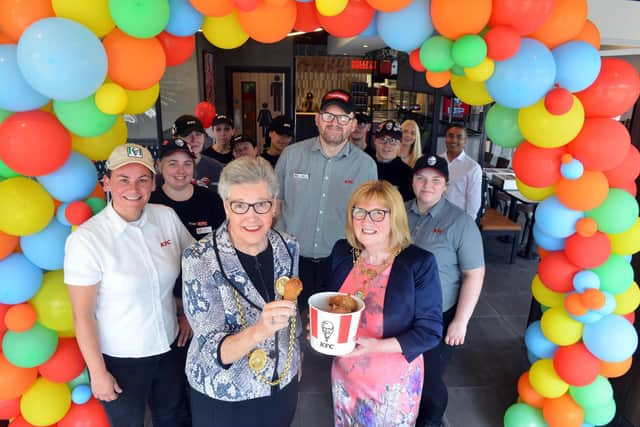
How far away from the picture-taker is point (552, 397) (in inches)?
99.3

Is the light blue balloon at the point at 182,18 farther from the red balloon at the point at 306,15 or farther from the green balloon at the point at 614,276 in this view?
the green balloon at the point at 614,276

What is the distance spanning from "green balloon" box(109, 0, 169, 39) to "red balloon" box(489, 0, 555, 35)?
1374 mm

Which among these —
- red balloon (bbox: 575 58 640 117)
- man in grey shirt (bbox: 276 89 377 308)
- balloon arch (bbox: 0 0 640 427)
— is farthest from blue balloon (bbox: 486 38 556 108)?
man in grey shirt (bbox: 276 89 377 308)

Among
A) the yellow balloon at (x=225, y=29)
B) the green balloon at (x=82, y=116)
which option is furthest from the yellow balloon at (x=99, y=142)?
the yellow balloon at (x=225, y=29)

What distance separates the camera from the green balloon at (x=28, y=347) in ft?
7.07

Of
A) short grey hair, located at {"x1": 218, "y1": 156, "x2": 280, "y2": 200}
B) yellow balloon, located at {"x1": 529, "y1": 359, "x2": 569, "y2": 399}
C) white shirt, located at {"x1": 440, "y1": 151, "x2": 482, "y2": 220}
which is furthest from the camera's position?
white shirt, located at {"x1": 440, "y1": 151, "x2": 482, "y2": 220}

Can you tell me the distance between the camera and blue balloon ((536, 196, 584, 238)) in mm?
2268

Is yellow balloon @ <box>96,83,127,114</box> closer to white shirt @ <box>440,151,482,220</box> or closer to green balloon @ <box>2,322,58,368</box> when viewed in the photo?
green balloon @ <box>2,322,58,368</box>

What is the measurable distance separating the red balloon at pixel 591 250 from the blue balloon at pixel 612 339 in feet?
1.03

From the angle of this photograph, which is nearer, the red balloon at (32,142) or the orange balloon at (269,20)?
the red balloon at (32,142)

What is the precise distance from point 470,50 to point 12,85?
Answer: 1.85 metres

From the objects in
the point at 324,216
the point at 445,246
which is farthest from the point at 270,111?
the point at 445,246

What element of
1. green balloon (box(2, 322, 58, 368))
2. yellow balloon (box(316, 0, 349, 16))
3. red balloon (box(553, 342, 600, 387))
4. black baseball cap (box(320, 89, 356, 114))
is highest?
yellow balloon (box(316, 0, 349, 16))

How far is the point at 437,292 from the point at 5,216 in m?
1.84
